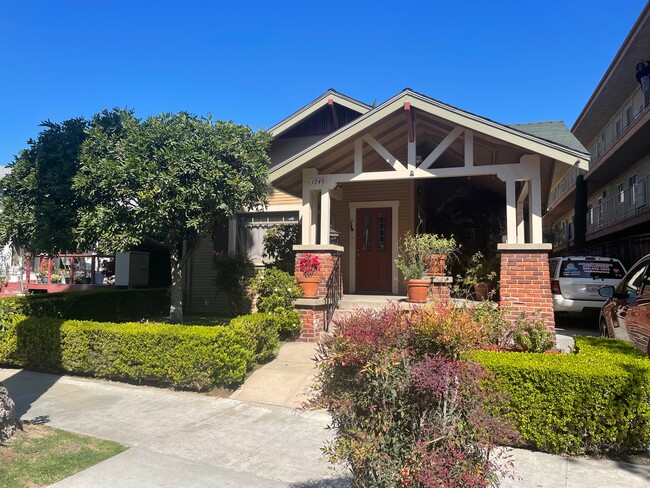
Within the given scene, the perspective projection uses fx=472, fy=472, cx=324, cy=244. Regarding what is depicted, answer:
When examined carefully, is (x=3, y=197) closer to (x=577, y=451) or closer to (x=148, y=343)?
(x=148, y=343)

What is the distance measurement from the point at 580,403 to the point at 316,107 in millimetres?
10614

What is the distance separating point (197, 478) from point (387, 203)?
383 inches

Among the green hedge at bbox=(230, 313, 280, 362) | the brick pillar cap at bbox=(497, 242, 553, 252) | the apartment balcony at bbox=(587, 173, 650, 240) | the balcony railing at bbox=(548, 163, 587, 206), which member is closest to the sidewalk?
the green hedge at bbox=(230, 313, 280, 362)

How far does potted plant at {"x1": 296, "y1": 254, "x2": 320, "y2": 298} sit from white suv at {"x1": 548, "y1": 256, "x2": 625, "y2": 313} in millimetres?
5934

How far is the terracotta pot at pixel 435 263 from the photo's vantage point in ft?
30.9

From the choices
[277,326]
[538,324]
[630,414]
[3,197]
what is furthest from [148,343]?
[630,414]

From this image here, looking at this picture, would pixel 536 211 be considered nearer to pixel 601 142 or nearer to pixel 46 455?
pixel 46 455

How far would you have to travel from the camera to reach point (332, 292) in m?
10.0

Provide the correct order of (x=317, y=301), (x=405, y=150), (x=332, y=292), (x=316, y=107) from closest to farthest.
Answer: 1. (x=317, y=301)
2. (x=332, y=292)
3. (x=405, y=150)
4. (x=316, y=107)

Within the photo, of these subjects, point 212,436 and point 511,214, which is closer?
point 212,436

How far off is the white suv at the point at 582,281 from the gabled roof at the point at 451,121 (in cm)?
363

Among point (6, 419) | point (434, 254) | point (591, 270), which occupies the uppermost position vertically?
point (434, 254)

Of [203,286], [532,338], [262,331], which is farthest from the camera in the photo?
A: [203,286]

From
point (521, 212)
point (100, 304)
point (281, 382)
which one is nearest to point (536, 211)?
point (521, 212)
